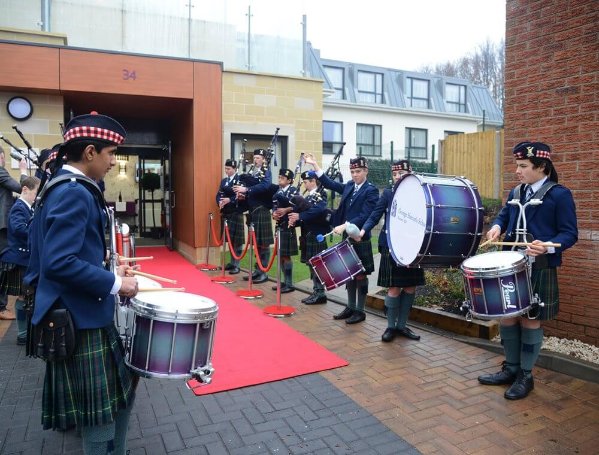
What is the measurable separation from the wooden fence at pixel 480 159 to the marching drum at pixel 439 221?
23.4 ft

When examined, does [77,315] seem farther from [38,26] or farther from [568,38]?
[38,26]

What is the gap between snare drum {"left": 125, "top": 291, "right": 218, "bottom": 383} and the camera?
2.10m

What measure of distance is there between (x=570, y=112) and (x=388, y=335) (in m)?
2.51

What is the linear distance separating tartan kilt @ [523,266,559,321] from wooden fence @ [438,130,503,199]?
25.0ft

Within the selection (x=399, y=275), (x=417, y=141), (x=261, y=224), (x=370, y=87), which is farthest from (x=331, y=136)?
(x=399, y=275)

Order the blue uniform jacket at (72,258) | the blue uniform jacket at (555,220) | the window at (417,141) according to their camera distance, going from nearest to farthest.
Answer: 1. the blue uniform jacket at (72,258)
2. the blue uniform jacket at (555,220)
3. the window at (417,141)

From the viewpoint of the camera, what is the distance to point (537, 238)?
11.3 ft

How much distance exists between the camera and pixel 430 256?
394 cm

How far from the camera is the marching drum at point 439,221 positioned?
12.7 ft

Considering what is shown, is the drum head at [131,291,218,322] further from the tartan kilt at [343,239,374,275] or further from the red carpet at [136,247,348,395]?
the tartan kilt at [343,239,374,275]

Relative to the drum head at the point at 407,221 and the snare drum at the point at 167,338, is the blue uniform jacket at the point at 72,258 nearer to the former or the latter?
the snare drum at the point at 167,338

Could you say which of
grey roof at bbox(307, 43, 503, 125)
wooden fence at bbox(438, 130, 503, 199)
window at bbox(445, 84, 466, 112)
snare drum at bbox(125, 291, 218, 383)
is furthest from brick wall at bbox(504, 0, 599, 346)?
window at bbox(445, 84, 466, 112)

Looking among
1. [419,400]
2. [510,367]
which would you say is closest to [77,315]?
[419,400]

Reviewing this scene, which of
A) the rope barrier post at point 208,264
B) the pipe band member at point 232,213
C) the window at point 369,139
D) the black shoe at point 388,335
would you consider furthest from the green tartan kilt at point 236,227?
the window at point 369,139
